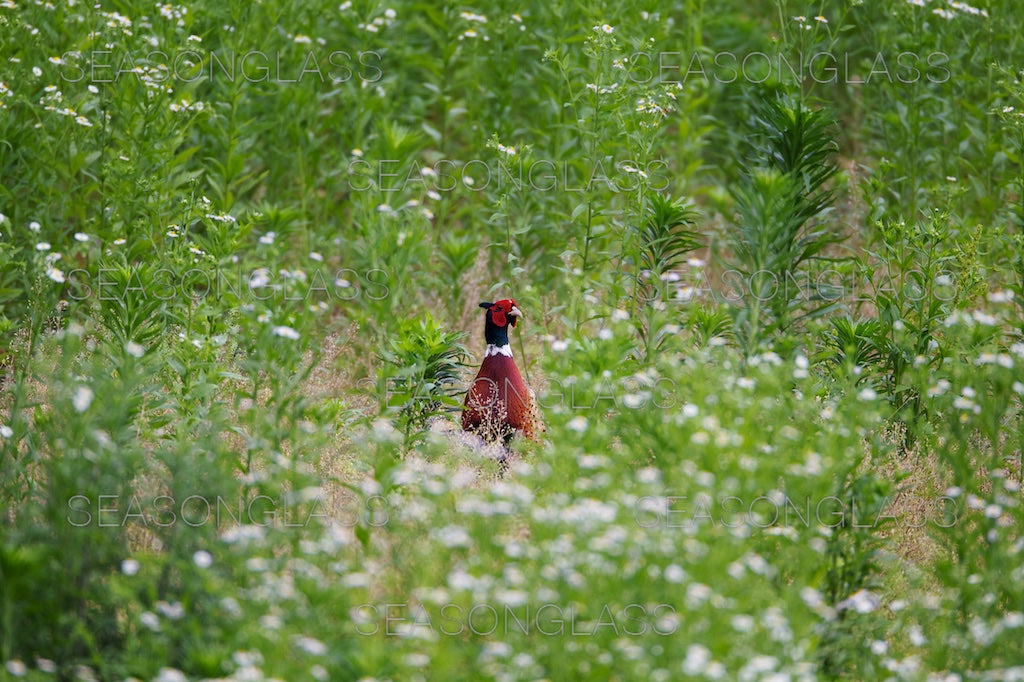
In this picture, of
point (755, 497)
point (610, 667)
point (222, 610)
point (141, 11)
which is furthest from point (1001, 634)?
point (141, 11)

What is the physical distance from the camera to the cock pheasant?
532 cm

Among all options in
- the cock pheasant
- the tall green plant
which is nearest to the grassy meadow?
the tall green plant

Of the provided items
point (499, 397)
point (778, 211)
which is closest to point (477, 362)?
point (499, 397)

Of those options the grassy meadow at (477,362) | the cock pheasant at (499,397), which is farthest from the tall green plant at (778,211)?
the cock pheasant at (499,397)

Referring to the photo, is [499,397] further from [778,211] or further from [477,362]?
[778,211]

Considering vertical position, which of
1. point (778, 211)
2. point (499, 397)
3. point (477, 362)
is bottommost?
point (499, 397)

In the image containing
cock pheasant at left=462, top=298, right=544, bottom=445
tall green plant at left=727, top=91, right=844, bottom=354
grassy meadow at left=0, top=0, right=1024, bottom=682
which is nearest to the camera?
grassy meadow at left=0, top=0, right=1024, bottom=682

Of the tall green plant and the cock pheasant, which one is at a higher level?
the tall green plant

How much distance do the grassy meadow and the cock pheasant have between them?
0.19 meters

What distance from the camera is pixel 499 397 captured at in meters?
5.35

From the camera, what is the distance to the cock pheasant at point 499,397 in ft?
17.5

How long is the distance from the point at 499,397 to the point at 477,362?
4.33 ft

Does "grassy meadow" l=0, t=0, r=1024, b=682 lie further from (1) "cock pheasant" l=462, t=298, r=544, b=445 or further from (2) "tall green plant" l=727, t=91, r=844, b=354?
(1) "cock pheasant" l=462, t=298, r=544, b=445

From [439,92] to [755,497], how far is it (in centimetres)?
437
